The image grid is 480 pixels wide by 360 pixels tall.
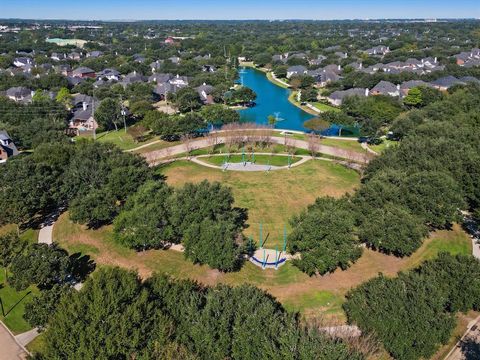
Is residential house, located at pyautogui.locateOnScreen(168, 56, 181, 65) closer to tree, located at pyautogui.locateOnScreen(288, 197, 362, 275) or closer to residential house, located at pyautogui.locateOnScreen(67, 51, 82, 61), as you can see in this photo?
residential house, located at pyautogui.locateOnScreen(67, 51, 82, 61)

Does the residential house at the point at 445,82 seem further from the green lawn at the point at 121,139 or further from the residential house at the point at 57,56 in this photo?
the residential house at the point at 57,56

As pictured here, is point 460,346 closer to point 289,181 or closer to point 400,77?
point 289,181

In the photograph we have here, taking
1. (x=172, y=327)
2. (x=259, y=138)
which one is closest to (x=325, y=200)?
(x=172, y=327)

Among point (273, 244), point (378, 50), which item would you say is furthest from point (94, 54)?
point (273, 244)

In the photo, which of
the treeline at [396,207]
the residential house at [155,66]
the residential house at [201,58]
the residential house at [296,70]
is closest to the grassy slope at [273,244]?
the treeline at [396,207]

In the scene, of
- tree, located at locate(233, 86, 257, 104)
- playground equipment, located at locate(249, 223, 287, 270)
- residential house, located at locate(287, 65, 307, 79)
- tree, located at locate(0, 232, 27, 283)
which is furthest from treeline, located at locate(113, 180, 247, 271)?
residential house, located at locate(287, 65, 307, 79)

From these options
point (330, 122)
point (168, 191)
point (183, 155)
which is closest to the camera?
point (168, 191)
